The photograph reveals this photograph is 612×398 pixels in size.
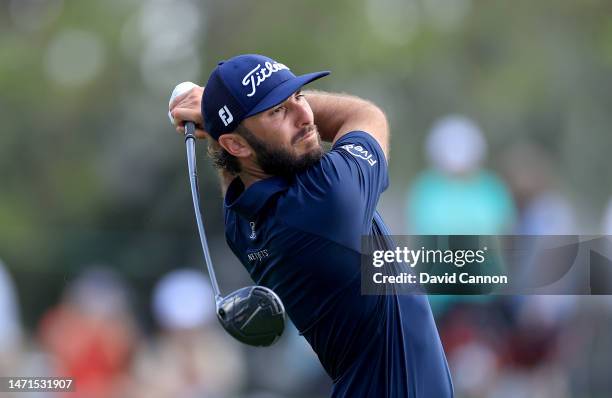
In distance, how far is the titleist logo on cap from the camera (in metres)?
4.57

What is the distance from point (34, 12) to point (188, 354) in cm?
525

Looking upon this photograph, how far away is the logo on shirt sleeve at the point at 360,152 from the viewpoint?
4605 mm

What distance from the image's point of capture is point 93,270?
959cm

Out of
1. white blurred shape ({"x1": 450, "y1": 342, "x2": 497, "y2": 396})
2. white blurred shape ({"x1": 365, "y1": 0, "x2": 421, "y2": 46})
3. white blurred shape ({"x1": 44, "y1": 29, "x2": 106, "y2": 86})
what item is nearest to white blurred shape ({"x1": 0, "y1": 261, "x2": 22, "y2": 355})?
white blurred shape ({"x1": 450, "y1": 342, "x2": 497, "y2": 396})

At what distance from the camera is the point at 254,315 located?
4582mm

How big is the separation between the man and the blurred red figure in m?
4.35

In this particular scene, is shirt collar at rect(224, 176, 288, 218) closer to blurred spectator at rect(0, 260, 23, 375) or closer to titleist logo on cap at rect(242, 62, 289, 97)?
titleist logo on cap at rect(242, 62, 289, 97)

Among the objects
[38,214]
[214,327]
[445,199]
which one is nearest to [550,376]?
[445,199]

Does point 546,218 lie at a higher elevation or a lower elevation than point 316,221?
higher

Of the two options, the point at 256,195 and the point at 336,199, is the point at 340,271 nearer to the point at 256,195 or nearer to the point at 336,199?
the point at 336,199

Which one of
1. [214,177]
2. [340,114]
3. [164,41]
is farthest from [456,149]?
[340,114]

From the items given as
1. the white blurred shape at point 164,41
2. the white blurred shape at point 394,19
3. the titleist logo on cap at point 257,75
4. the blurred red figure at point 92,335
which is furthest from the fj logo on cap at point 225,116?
the white blurred shape at point 394,19

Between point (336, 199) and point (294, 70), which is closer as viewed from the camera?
point (336, 199)

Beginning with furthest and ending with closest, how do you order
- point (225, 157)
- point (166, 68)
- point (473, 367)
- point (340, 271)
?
1. point (166, 68)
2. point (473, 367)
3. point (225, 157)
4. point (340, 271)
